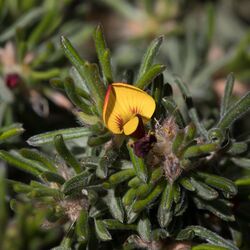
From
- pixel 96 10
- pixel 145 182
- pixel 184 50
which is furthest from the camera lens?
pixel 96 10

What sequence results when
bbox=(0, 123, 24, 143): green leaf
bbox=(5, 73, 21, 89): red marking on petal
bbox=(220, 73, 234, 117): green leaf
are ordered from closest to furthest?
bbox=(0, 123, 24, 143): green leaf < bbox=(220, 73, 234, 117): green leaf < bbox=(5, 73, 21, 89): red marking on petal

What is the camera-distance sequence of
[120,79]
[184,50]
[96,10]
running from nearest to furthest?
[120,79] < [184,50] < [96,10]

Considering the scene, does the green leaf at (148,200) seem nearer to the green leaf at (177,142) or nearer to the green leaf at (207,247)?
the green leaf at (177,142)

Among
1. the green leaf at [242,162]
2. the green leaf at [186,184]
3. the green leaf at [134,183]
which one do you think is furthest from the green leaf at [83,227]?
the green leaf at [242,162]

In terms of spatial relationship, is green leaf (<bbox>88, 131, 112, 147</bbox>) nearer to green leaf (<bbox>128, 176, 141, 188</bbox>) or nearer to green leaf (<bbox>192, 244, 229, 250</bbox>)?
green leaf (<bbox>128, 176, 141, 188</bbox>)

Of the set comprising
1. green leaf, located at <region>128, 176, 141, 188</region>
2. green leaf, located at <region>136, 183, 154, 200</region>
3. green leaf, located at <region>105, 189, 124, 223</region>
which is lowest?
green leaf, located at <region>105, 189, 124, 223</region>

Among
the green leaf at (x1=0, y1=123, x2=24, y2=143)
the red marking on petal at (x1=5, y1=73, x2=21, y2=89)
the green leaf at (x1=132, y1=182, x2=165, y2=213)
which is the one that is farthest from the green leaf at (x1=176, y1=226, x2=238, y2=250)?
the red marking on petal at (x1=5, y1=73, x2=21, y2=89)

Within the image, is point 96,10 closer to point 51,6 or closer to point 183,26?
point 183,26

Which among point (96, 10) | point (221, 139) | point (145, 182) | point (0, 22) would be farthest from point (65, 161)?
point (96, 10)
